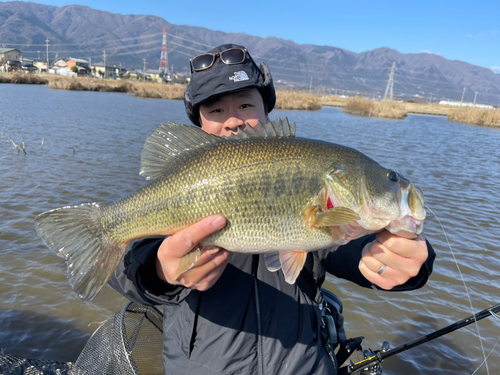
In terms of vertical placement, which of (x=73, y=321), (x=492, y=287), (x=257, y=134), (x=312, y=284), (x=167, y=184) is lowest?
(x=73, y=321)

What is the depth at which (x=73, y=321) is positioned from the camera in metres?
4.19

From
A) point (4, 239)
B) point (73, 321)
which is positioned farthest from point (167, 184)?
point (4, 239)

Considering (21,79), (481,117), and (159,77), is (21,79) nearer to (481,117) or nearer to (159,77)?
(481,117)

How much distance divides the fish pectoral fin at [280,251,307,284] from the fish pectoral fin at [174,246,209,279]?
19.0 inches

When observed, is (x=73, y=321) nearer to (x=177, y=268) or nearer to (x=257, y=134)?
(x=177, y=268)

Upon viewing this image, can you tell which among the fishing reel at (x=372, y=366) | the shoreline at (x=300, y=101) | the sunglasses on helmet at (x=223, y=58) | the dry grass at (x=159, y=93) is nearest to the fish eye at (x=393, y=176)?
the sunglasses on helmet at (x=223, y=58)

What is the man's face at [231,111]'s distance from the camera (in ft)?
9.01

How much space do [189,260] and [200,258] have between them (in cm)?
7

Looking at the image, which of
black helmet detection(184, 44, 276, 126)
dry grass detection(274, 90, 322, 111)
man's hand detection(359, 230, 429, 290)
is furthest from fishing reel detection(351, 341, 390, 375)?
dry grass detection(274, 90, 322, 111)

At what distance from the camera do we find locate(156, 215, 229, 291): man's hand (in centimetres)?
172

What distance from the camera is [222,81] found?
2631mm

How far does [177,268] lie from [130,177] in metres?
8.40

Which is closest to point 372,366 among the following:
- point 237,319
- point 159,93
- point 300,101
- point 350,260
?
point 350,260

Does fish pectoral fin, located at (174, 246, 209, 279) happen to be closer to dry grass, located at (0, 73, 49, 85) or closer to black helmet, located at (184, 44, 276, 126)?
black helmet, located at (184, 44, 276, 126)
